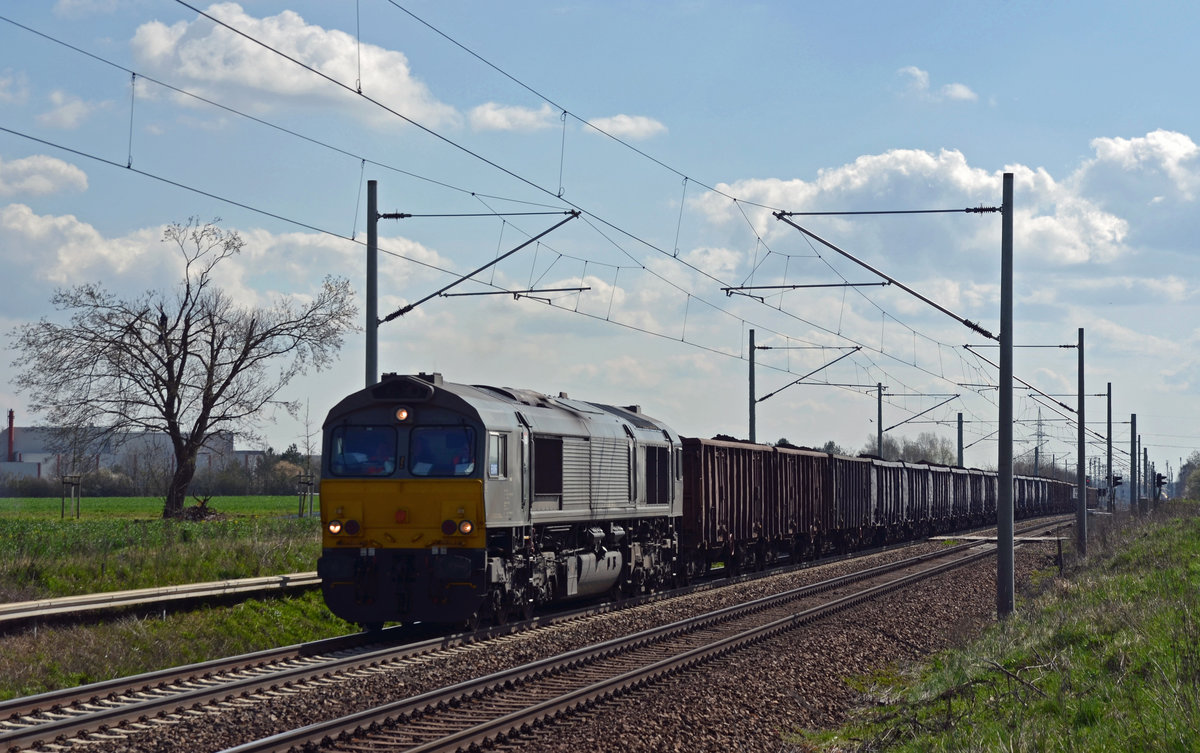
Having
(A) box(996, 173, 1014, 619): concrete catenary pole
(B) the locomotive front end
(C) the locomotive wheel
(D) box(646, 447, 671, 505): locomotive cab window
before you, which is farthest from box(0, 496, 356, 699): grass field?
(A) box(996, 173, 1014, 619): concrete catenary pole

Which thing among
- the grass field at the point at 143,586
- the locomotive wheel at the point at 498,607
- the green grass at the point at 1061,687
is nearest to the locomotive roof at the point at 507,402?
the locomotive wheel at the point at 498,607

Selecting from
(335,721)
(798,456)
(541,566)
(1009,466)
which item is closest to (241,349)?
(798,456)

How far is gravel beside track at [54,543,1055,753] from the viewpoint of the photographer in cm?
1073

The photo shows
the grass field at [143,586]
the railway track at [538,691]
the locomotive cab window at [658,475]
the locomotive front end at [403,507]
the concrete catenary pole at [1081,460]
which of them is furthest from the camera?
the concrete catenary pole at [1081,460]

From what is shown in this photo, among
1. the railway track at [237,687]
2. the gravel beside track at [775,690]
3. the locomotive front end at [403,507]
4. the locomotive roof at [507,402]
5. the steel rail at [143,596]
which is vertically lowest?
the gravel beside track at [775,690]

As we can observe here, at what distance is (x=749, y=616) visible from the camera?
20797mm

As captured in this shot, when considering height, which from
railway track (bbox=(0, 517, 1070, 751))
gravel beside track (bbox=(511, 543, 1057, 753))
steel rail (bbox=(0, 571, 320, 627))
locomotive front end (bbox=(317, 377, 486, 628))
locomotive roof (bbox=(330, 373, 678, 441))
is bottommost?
gravel beside track (bbox=(511, 543, 1057, 753))

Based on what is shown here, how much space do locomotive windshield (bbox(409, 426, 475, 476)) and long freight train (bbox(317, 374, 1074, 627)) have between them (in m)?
0.01

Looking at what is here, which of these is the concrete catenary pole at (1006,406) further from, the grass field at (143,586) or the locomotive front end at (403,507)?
the grass field at (143,586)

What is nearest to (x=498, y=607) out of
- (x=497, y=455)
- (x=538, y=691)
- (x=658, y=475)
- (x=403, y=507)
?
(x=403, y=507)

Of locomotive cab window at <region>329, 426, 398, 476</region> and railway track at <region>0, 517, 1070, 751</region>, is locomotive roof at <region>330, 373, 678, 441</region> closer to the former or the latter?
locomotive cab window at <region>329, 426, 398, 476</region>

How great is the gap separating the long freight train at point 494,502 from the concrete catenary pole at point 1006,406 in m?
6.54

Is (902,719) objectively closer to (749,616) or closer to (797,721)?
(797,721)

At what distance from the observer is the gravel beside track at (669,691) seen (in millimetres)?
10727
